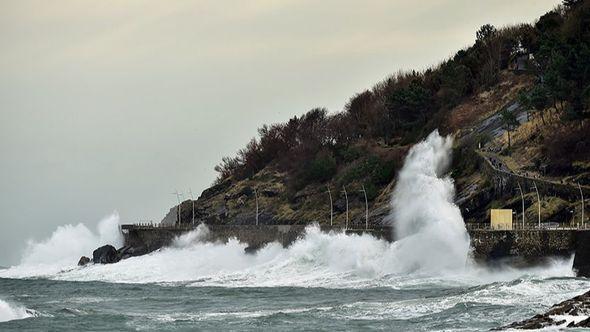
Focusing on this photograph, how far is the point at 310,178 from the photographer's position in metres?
130

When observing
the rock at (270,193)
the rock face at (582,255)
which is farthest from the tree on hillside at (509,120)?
the rock face at (582,255)

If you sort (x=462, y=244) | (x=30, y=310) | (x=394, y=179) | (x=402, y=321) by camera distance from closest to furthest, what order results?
(x=402, y=321)
(x=30, y=310)
(x=462, y=244)
(x=394, y=179)

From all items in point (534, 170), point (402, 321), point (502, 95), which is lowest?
point (402, 321)

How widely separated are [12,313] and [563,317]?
28061 millimetres

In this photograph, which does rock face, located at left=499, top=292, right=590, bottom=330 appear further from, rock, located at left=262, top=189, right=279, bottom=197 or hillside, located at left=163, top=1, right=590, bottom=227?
rock, located at left=262, top=189, right=279, bottom=197

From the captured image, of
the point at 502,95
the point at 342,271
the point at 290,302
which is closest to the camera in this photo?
the point at 290,302

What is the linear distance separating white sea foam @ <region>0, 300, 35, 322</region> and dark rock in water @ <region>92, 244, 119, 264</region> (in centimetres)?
5488

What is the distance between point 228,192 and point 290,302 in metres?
69.2

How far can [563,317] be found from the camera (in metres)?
47.4

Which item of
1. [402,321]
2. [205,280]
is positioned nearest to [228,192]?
[205,280]

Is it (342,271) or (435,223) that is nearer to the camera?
(435,223)

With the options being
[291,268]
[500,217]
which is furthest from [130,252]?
[500,217]

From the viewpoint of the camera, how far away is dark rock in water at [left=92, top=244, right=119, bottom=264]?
398ft

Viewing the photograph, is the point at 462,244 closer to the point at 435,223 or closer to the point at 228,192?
the point at 435,223
